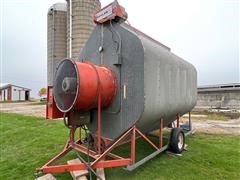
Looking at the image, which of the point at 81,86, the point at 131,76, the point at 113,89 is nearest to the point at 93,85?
the point at 81,86

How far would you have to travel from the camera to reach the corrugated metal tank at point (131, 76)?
12.4 ft

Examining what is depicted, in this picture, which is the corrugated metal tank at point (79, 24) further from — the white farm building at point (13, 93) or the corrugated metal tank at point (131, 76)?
the white farm building at point (13, 93)

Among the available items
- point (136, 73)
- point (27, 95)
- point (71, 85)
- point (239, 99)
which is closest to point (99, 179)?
point (71, 85)

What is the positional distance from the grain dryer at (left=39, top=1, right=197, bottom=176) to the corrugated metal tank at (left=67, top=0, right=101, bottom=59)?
12251 millimetres

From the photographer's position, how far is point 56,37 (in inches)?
856

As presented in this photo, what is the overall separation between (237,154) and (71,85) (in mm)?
4679

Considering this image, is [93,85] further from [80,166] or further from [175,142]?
[175,142]

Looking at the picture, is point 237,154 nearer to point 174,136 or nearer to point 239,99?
point 174,136

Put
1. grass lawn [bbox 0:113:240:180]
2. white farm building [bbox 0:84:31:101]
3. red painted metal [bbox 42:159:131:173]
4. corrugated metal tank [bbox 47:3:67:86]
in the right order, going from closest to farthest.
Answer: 1. red painted metal [bbox 42:159:131:173]
2. grass lawn [bbox 0:113:240:180]
3. corrugated metal tank [bbox 47:3:67:86]
4. white farm building [bbox 0:84:31:101]

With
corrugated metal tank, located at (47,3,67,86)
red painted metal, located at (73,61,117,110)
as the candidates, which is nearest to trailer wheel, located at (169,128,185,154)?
red painted metal, located at (73,61,117,110)

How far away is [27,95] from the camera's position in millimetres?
45781

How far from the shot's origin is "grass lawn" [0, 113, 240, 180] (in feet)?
13.4

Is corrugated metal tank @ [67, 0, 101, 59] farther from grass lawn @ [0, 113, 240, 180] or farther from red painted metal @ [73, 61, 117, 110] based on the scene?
red painted metal @ [73, 61, 117, 110]

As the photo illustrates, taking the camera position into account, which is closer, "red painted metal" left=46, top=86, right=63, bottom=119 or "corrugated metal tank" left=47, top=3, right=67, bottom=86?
"red painted metal" left=46, top=86, right=63, bottom=119
